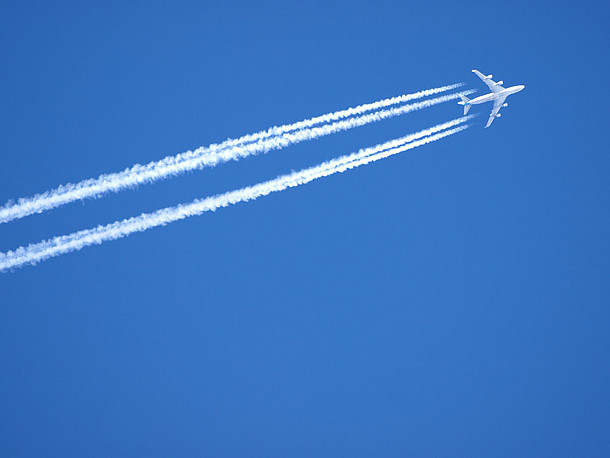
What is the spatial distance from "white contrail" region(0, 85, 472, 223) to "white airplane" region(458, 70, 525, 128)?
2561mm

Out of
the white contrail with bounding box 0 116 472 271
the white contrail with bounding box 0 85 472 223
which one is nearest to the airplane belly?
the white contrail with bounding box 0 85 472 223

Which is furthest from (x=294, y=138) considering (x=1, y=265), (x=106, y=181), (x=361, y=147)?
(x=1, y=265)

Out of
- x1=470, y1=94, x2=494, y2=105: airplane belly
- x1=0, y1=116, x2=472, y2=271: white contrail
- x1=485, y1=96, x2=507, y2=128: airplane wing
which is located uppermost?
x1=485, y1=96, x2=507, y2=128: airplane wing

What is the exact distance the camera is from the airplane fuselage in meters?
25.4

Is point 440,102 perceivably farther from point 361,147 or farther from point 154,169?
point 154,169

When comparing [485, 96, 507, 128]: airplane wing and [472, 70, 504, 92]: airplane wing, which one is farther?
[485, 96, 507, 128]: airplane wing

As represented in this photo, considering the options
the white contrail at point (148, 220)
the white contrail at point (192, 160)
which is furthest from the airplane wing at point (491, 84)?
the white contrail at point (148, 220)

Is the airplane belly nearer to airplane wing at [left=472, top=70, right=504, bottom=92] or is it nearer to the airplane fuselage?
the airplane fuselage

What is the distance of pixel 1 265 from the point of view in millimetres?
18734

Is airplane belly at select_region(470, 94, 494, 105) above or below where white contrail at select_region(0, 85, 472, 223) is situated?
above

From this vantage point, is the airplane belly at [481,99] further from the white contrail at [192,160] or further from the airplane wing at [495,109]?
the white contrail at [192,160]

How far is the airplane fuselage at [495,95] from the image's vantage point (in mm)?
25438

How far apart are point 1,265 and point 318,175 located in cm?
934

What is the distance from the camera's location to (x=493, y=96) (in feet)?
84.4
